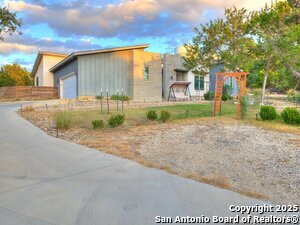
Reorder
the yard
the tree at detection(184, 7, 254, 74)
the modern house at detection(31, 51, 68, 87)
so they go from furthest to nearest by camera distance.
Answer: the modern house at detection(31, 51, 68, 87) → the tree at detection(184, 7, 254, 74) → the yard

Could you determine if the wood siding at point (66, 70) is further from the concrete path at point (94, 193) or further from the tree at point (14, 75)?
the tree at point (14, 75)

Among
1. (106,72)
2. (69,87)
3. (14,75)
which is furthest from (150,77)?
→ (14,75)

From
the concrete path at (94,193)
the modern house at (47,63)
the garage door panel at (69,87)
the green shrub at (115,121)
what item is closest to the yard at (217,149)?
the green shrub at (115,121)

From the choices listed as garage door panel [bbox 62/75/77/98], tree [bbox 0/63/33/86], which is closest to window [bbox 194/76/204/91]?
garage door panel [bbox 62/75/77/98]

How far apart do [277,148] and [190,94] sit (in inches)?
872

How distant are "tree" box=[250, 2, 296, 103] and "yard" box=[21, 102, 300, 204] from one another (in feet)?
19.8

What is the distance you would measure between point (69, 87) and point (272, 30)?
61.1 ft

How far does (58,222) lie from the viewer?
3191mm

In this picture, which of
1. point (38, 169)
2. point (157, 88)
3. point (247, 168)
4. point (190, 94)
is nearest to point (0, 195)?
point (38, 169)

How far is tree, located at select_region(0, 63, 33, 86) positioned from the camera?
48.9 m

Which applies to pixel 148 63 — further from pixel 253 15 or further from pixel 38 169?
pixel 38 169

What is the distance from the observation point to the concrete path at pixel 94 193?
3376 mm

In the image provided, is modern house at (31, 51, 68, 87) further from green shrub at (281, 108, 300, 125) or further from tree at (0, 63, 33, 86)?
green shrub at (281, 108, 300, 125)

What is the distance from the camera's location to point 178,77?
29.7m
